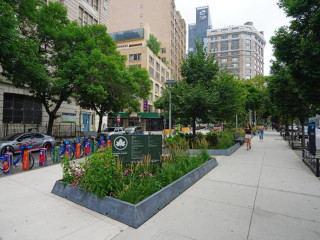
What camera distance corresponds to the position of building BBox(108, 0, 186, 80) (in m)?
70.0

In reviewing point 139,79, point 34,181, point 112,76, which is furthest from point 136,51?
point 34,181

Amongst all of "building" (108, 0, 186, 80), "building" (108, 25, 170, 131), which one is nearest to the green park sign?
"building" (108, 25, 170, 131)

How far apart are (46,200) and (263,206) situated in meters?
5.22

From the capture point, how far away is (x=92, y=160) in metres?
4.82

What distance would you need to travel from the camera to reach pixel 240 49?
338 ft

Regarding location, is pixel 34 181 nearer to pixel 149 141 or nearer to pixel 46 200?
pixel 46 200

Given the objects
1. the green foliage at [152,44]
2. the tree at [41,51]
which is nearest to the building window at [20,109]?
the tree at [41,51]

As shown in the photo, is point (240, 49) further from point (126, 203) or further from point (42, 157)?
point (126, 203)

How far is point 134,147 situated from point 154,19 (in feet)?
247

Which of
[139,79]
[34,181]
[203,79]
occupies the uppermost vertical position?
[139,79]

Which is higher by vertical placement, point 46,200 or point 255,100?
point 255,100

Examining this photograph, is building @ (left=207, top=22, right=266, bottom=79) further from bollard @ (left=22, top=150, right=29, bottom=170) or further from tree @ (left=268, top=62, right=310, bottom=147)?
bollard @ (left=22, top=150, right=29, bottom=170)

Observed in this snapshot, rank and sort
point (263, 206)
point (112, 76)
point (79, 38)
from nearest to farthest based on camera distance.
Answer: point (263, 206), point (79, 38), point (112, 76)

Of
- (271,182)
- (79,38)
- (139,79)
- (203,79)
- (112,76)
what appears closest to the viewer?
(271,182)
